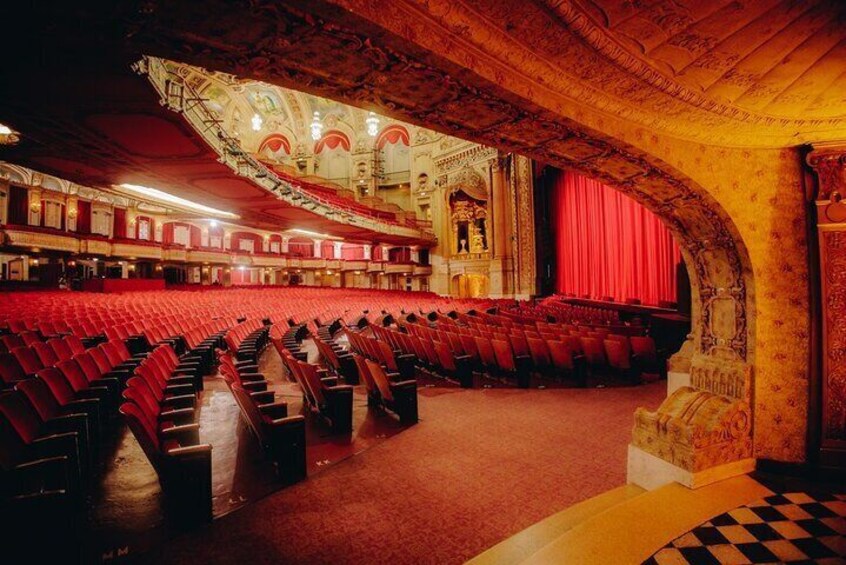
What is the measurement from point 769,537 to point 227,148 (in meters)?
9.06

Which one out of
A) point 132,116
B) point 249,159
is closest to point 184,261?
point 249,159

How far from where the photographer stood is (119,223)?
16172 mm

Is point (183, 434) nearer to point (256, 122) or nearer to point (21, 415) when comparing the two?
point (21, 415)

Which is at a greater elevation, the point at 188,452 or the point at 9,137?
the point at 9,137

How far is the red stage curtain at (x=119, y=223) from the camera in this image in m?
16.1

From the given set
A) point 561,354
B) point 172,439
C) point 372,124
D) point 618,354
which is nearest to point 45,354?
point 172,439

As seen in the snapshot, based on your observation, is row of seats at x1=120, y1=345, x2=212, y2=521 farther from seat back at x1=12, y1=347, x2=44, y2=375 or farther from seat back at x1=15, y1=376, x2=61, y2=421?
seat back at x1=12, y1=347, x2=44, y2=375

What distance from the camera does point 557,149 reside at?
198 cm

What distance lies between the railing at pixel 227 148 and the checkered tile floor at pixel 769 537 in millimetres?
5612

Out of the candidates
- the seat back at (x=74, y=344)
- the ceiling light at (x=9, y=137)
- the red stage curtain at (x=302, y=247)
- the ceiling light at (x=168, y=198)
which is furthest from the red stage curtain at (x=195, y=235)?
the seat back at (x=74, y=344)

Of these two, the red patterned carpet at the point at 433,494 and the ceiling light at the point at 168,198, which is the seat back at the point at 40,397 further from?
the ceiling light at the point at 168,198

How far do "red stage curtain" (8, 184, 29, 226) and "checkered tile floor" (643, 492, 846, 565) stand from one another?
17.6 metres

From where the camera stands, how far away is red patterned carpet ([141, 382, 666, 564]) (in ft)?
4.98

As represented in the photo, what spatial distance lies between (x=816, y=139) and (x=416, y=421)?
2.82 m
